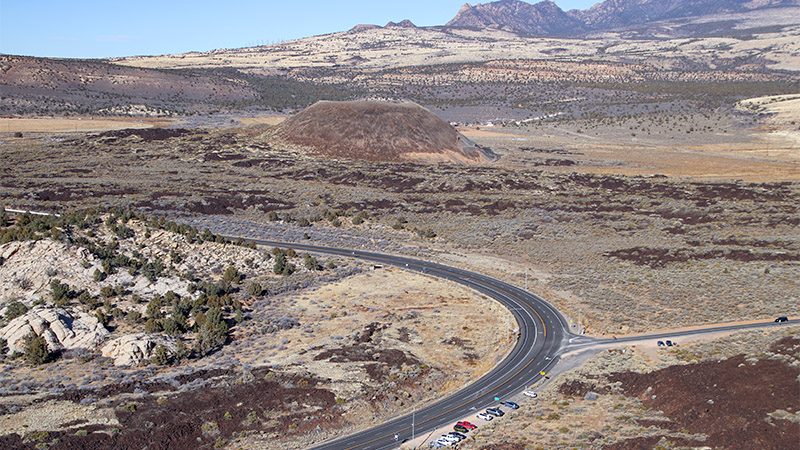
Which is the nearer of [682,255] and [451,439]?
[451,439]

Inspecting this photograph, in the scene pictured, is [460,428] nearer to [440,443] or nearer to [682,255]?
[440,443]

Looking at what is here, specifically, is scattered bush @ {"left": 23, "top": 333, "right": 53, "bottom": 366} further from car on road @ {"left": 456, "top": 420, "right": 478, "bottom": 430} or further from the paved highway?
car on road @ {"left": 456, "top": 420, "right": 478, "bottom": 430}

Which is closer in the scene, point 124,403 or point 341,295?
point 124,403

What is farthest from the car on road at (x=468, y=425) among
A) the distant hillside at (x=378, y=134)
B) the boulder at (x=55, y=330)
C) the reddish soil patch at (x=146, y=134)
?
the reddish soil patch at (x=146, y=134)

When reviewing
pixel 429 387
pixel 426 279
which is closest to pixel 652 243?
pixel 426 279

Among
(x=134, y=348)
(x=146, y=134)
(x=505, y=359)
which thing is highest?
(x=146, y=134)

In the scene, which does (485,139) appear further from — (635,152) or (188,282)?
(188,282)

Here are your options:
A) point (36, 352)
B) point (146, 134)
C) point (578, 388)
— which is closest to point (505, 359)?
point (578, 388)
